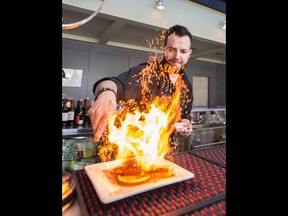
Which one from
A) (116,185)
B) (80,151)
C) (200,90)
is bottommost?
(80,151)

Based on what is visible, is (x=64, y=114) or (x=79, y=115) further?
(x=79, y=115)

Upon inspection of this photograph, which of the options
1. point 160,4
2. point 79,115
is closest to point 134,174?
point 79,115

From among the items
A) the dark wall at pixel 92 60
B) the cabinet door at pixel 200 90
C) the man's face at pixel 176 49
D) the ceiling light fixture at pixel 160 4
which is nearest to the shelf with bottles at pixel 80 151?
the dark wall at pixel 92 60

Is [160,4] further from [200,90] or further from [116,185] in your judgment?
[200,90]

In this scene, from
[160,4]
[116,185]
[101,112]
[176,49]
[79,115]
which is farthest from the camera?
[79,115]

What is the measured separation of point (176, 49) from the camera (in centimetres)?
142

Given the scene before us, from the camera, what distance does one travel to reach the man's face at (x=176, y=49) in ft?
4.67

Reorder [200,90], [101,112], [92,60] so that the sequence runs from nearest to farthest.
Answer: [101,112], [92,60], [200,90]
